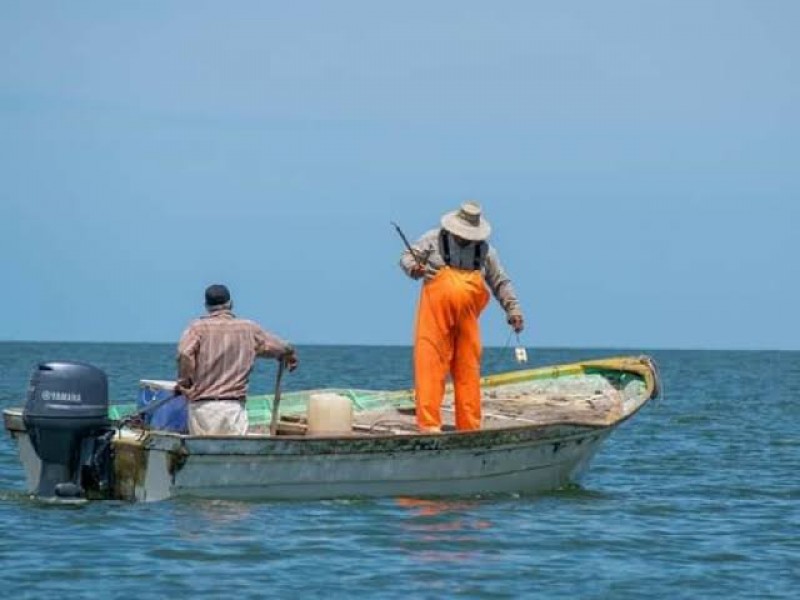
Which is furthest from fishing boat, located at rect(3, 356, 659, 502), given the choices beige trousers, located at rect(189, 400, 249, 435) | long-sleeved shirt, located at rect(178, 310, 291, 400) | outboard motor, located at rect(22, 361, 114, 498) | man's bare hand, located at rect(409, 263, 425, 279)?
man's bare hand, located at rect(409, 263, 425, 279)

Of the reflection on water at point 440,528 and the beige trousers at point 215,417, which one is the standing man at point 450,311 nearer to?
the reflection on water at point 440,528

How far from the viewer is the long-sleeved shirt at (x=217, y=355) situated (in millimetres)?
14164

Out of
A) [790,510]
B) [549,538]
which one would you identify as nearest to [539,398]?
[790,510]

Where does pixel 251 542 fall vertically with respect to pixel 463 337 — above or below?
below

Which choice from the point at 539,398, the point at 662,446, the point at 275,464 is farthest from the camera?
the point at 662,446

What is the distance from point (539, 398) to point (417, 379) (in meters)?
3.65

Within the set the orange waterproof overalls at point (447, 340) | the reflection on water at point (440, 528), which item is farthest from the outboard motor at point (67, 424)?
the orange waterproof overalls at point (447, 340)

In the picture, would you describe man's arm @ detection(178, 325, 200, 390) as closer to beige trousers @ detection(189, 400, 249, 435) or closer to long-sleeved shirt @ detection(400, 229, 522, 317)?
beige trousers @ detection(189, 400, 249, 435)

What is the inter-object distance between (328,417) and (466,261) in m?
1.67

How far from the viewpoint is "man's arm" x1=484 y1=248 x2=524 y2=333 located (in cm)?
1588

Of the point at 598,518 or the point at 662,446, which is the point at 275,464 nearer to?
the point at 598,518

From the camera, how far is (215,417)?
14.3 metres

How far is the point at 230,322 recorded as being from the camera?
14.3m

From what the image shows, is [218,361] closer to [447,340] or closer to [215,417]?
[215,417]
